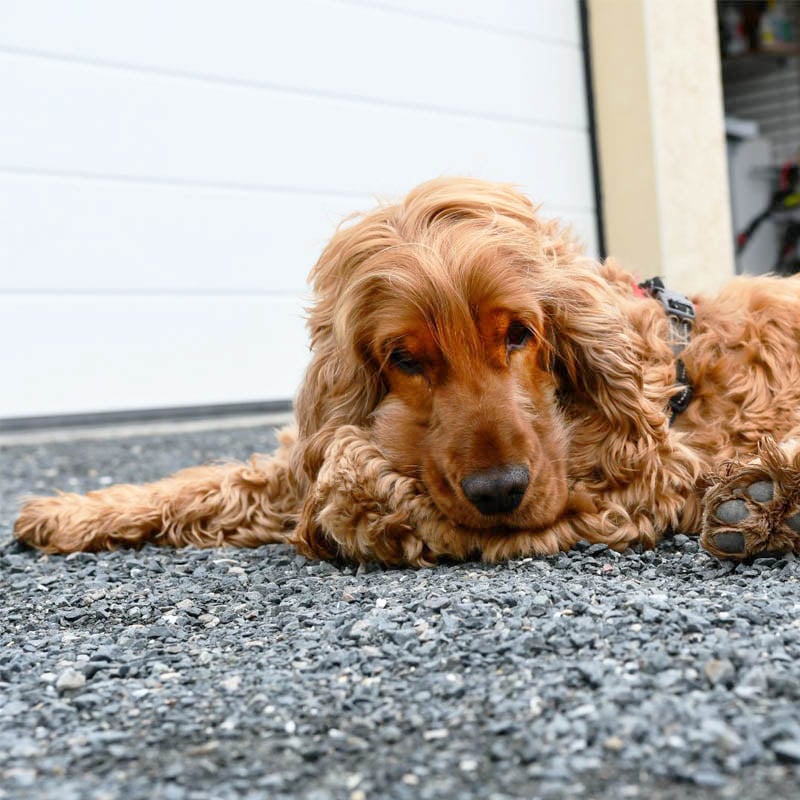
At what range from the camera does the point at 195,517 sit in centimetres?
336

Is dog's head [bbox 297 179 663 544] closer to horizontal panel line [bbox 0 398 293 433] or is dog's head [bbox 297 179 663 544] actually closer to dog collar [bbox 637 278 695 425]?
dog collar [bbox 637 278 695 425]

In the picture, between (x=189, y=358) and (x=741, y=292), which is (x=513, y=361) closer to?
(x=741, y=292)

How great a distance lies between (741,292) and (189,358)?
409cm

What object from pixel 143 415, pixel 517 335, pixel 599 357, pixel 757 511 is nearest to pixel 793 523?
pixel 757 511

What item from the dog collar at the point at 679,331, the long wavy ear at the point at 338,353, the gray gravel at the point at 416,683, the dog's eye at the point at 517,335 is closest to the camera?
the gray gravel at the point at 416,683

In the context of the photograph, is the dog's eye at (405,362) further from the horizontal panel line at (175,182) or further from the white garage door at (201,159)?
the horizontal panel line at (175,182)

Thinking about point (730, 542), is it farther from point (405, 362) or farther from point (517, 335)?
point (405, 362)

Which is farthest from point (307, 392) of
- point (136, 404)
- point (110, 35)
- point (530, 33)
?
point (530, 33)

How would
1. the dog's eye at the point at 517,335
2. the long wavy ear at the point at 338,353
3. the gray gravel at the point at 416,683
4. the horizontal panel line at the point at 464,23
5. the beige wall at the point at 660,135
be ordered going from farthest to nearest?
1. the beige wall at the point at 660,135
2. the horizontal panel line at the point at 464,23
3. the long wavy ear at the point at 338,353
4. the dog's eye at the point at 517,335
5. the gray gravel at the point at 416,683

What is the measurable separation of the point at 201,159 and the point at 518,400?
14.8 feet

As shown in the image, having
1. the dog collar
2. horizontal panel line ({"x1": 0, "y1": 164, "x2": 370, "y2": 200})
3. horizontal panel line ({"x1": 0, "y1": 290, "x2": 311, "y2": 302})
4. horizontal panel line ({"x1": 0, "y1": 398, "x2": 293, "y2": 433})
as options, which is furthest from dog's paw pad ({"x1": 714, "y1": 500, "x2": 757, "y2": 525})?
horizontal panel line ({"x1": 0, "y1": 164, "x2": 370, "y2": 200})

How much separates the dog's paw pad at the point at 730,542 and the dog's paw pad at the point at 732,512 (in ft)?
0.09

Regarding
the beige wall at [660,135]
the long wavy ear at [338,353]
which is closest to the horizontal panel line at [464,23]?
the beige wall at [660,135]

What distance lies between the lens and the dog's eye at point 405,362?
2605 millimetres
